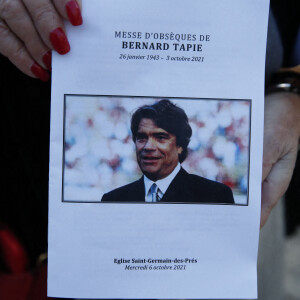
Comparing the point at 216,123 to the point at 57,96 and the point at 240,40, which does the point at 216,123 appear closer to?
the point at 240,40

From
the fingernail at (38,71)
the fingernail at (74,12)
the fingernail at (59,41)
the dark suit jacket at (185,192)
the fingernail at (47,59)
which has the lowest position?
the dark suit jacket at (185,192)

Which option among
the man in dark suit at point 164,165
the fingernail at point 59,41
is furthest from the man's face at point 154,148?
the fingernail at point 59,41

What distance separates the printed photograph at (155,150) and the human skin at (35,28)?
74 millimetres

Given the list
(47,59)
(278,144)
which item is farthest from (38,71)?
(278,144)

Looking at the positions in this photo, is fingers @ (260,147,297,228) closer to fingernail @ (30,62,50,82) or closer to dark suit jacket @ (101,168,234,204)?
dark suit jacket @ (101,168,234,204)

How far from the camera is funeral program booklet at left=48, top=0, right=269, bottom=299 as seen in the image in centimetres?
46

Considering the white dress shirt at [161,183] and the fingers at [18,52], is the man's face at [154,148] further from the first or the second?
the fingers at [18,52]

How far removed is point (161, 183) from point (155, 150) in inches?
Answer: 1.9

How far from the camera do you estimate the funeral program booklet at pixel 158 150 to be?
18.1 inches

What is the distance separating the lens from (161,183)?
481 mm

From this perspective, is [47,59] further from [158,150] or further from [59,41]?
[158,150]

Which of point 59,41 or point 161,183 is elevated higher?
point 59,41

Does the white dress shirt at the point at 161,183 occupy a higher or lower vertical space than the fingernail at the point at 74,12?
lower

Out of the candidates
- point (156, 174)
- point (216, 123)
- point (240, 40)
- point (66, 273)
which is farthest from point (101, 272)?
point (240, 40)
